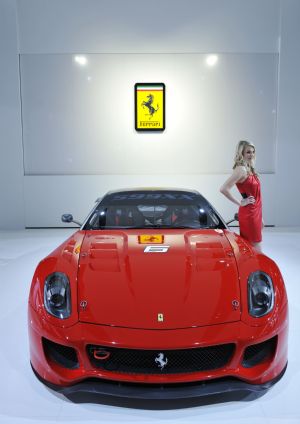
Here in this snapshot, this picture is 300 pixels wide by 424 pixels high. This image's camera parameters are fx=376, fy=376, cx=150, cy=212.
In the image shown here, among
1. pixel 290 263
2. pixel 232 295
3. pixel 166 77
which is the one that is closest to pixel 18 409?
pixel 232 295

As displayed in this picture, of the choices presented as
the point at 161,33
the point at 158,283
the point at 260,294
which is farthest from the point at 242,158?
the point at 161,33

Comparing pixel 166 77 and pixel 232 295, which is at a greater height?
pixel 166 77

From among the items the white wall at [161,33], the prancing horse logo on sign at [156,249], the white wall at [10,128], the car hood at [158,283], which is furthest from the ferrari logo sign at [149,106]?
the prancing horse logo on sign at [156,249]

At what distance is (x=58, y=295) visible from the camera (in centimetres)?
186

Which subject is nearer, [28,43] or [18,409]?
[18,409]

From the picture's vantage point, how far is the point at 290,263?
181 inches

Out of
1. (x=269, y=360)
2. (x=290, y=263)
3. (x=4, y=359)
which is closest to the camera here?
(x=269, y=360)

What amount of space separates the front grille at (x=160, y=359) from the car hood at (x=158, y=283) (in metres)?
0.11

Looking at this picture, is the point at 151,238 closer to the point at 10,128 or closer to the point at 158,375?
the point at 158,375

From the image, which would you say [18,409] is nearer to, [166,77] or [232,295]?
[232,295]

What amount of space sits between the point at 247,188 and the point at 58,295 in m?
1.92

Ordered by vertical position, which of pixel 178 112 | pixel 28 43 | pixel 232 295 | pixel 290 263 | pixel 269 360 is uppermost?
pixel 28 43

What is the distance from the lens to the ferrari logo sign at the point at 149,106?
265 inches

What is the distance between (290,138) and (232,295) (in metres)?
5.75
